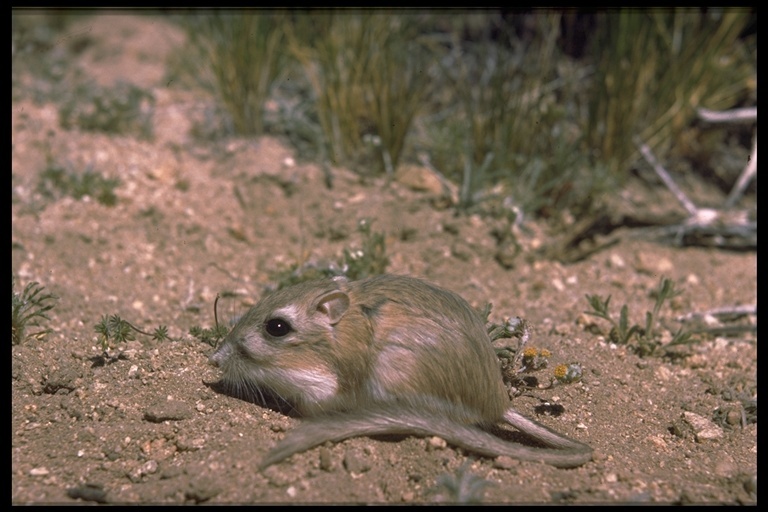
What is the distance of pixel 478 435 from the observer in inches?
113

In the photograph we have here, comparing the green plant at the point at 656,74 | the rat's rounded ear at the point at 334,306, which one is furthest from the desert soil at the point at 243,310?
the green plant at the point at 656,74

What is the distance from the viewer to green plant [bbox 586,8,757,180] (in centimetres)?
548

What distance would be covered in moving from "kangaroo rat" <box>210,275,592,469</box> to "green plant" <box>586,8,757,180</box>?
9.80 ft

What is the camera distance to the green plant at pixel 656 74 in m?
5.48

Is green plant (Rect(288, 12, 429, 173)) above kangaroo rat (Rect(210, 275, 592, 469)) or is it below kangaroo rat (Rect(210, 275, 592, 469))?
above

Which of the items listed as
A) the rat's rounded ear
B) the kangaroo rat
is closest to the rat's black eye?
the kangaroo rat

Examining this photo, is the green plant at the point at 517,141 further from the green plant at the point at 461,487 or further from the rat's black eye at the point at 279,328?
the green plant at the point at 461,487

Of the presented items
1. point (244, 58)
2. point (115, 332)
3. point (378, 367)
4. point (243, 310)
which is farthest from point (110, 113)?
point (378, 367)

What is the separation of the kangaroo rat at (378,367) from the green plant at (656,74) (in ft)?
9.80

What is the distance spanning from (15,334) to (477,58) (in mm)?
4460

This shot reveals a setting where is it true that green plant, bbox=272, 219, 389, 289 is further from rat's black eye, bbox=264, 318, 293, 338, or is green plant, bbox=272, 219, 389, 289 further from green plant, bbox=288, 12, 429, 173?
green plant, bbox=288, 12, 429, 173

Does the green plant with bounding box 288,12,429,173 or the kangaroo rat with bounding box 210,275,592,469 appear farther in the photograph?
the green plant with bounding box 288,12,429,173

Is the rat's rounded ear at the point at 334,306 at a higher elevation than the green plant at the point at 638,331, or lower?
higher
